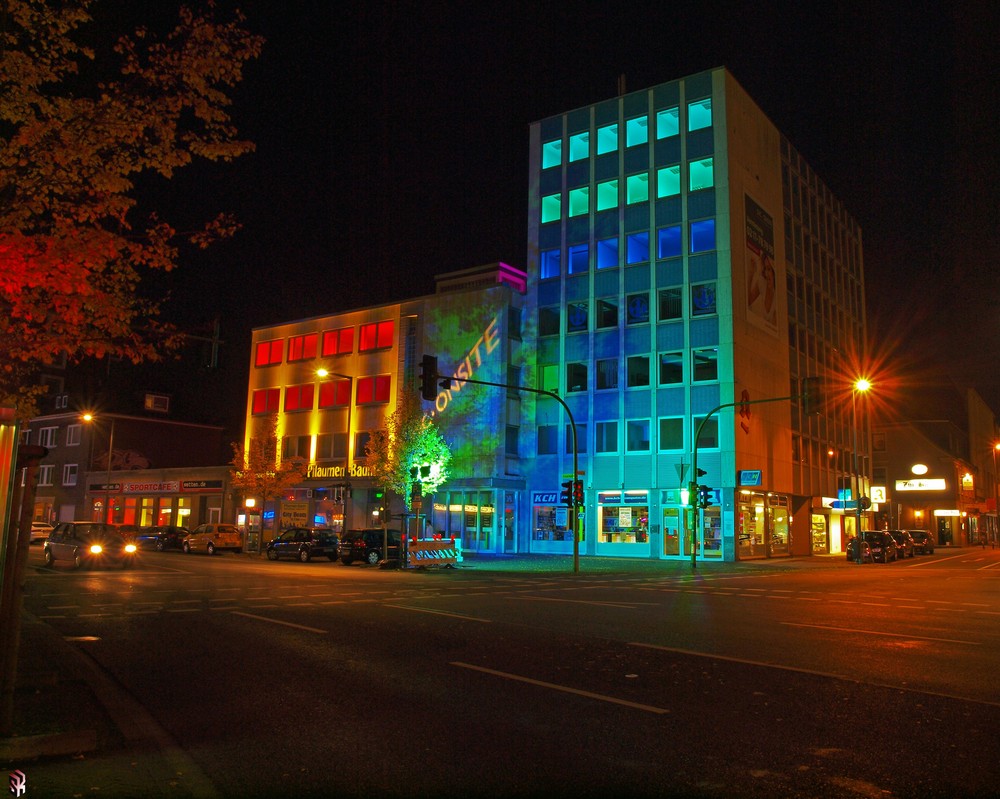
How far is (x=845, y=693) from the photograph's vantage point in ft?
27.5

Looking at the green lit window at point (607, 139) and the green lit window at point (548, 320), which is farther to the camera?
the green lit window at point (548, 320)

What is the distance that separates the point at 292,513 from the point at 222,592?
117 feet


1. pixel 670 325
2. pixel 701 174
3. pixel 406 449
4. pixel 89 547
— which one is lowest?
pixel 89 547

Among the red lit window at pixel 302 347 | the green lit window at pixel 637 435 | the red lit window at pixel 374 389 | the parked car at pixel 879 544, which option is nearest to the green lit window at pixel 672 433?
A: the green lit window at pixel 637 435

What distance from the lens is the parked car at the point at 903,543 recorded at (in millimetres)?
48062

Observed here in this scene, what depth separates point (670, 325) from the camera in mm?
44250

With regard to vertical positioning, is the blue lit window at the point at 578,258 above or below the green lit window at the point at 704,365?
above

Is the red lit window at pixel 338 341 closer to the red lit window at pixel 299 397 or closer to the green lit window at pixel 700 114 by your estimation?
the red lit window at pixel 299 397

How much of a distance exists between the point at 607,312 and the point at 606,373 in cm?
374

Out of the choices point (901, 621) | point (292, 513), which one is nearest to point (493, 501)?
point (292, 513)

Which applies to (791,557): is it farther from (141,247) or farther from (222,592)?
(141,247)

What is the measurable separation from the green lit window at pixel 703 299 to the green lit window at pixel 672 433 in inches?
237

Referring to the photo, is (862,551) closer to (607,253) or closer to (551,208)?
(607,253)

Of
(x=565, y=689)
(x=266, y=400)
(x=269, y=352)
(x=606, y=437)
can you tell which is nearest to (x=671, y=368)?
(x=606, y=437)
